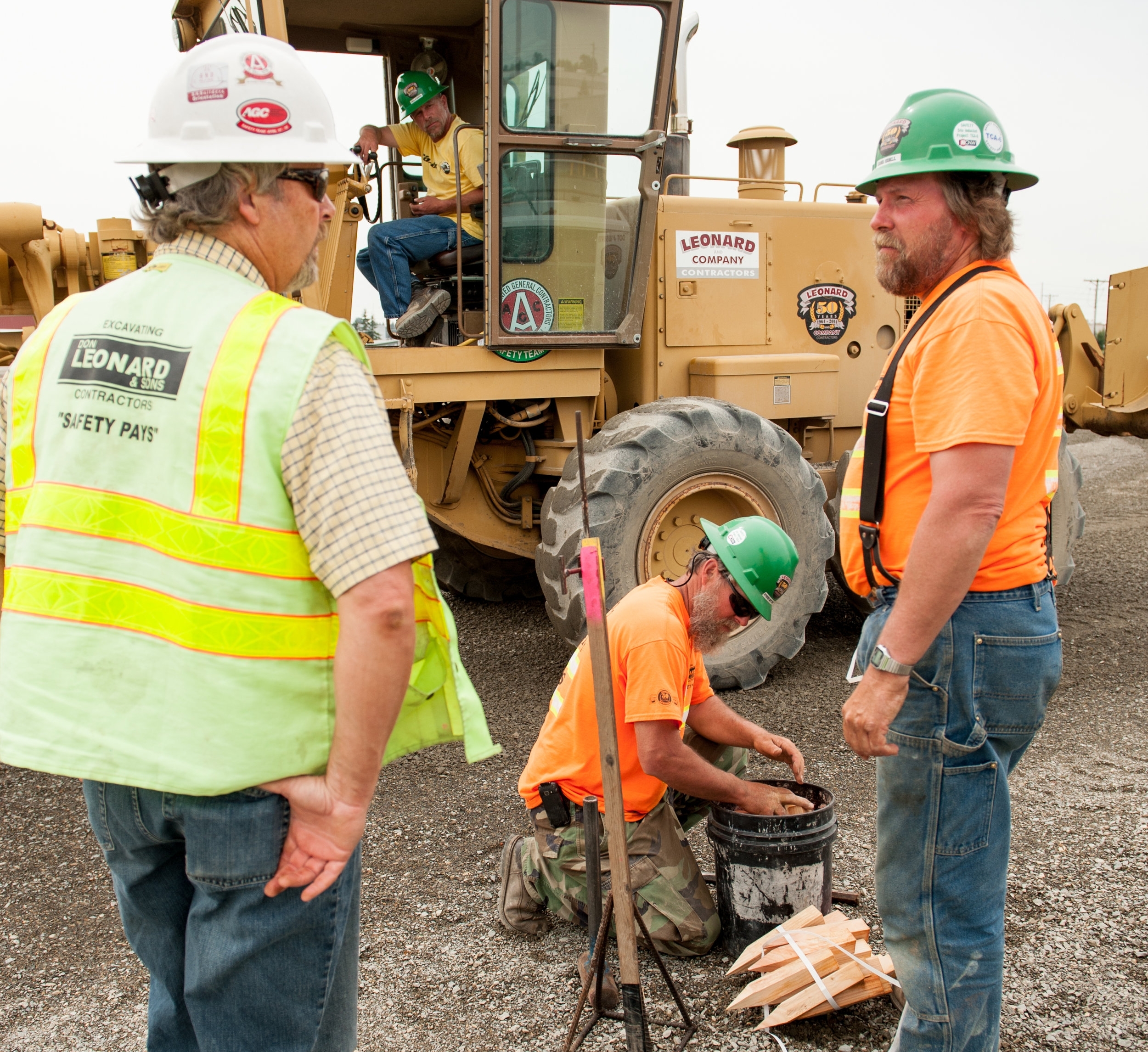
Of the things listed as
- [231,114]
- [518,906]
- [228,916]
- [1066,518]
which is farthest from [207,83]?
[1066,518]

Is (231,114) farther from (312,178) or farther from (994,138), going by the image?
(994,138)

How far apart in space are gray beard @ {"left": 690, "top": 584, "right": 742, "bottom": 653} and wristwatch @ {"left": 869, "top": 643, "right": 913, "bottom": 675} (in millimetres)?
1004

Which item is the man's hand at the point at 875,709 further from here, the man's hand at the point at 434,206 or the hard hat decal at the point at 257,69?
the man's hand at the point at 434,206

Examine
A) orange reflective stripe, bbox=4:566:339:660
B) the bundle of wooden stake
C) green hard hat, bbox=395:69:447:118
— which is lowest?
the bundle of wooden stake

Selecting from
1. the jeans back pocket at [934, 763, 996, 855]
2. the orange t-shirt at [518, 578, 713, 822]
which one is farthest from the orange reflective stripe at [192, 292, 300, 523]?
the orange t-shirt at [518, 578, 713, 822]

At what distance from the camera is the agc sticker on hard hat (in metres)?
1.99

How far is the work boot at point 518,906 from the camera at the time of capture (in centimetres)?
301

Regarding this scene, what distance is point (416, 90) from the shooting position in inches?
204

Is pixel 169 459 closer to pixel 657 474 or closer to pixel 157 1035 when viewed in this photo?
pixel 157 1035

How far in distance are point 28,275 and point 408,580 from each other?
5.35 metres

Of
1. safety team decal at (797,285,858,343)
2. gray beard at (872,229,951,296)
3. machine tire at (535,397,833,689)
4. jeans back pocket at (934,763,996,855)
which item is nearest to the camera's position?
jeans back pocket at (934,763,996,855)

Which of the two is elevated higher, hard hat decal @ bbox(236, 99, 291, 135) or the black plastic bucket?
hard hat decal @ bbox(236, 99, 291, 135)

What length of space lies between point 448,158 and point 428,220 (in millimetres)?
316

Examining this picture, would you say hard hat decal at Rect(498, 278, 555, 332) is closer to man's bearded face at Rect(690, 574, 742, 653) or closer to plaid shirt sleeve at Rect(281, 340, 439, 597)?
man's bearded face at Rect(690, 574, 742, 653)
